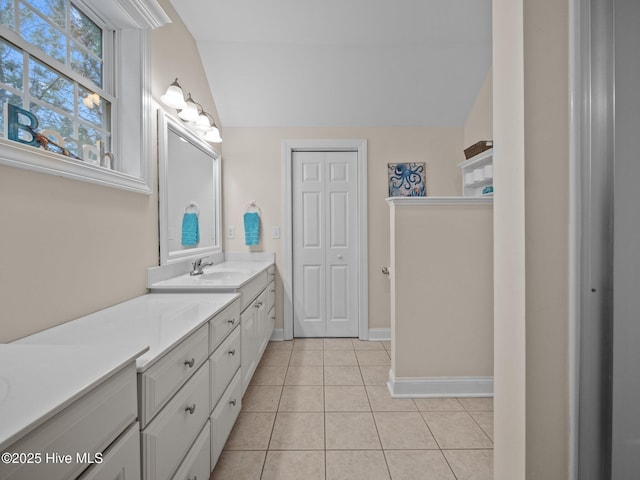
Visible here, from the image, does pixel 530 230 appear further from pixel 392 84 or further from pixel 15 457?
pixel 392 84

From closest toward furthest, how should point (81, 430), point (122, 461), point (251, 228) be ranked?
point (81, 430), point (122, 461), point (251, 228)

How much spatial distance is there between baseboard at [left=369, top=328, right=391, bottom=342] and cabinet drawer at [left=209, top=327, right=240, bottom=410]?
1.82 meters

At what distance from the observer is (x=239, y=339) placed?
1.73 m

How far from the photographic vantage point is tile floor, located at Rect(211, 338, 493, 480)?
144cm

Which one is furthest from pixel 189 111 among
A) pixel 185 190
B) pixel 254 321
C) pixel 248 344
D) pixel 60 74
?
pixel 248 344

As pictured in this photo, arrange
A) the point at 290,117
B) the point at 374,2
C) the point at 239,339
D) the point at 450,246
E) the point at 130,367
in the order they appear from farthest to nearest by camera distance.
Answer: the point at 290,117
the point at 374,2
the point at 450,246
the point at 239,339
the point at 130,367

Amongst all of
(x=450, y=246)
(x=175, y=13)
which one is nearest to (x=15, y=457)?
(x=450, y=246)

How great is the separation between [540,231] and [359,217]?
93.3 inches

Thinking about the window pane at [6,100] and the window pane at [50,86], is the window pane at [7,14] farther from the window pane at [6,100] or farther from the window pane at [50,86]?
the window pane at [6,100]

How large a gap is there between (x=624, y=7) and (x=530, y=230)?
589mm

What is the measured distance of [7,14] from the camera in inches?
42.0

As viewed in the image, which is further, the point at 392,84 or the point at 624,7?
the point at 392,84

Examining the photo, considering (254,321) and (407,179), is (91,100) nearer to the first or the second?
(254,321)

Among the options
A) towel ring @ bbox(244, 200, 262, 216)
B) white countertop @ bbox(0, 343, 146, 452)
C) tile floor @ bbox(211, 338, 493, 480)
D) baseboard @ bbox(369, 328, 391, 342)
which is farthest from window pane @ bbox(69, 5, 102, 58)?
baseboard @ bbox(369, 328, 391, 342)
